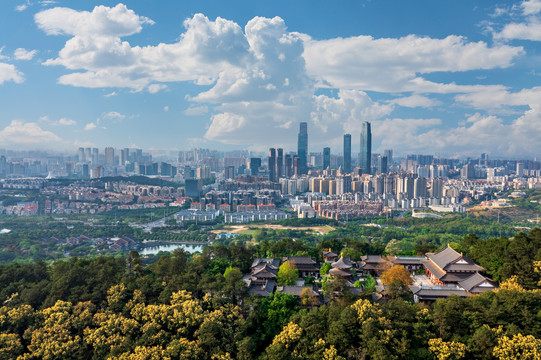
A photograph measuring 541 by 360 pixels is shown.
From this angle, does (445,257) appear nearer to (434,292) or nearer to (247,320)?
(434,292)

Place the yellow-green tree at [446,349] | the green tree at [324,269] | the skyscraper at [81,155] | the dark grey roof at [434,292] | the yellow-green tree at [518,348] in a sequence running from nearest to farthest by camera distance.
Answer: the yellow-green tree at [518,348] → the yellow-green tree at [446,349] → the dark grey roof at [434,292] → the green tree at [324,269] → the skyscraper at [81,155]

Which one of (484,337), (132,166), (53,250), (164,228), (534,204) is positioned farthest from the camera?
(132,166)

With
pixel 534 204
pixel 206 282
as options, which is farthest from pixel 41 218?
pixel 534 204

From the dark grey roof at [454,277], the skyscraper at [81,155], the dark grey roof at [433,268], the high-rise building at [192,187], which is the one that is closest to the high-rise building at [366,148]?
the high-rise building at [192,187]

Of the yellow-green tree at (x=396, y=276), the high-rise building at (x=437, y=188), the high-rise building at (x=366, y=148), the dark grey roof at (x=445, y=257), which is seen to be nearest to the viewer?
the yellow-green tree at (x=396, y=276)

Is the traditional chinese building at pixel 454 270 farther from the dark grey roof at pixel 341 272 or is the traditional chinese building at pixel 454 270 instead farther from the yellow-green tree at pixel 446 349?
the yellow-green tree at pixel 446 349

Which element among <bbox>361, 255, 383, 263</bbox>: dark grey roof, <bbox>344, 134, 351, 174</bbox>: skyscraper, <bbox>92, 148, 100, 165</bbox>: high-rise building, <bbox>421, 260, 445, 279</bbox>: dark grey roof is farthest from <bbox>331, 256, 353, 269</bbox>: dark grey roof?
<bbox>92, 148, 100, 165</bbox>: high-rise building

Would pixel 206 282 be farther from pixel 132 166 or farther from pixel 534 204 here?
pixel 132 166
